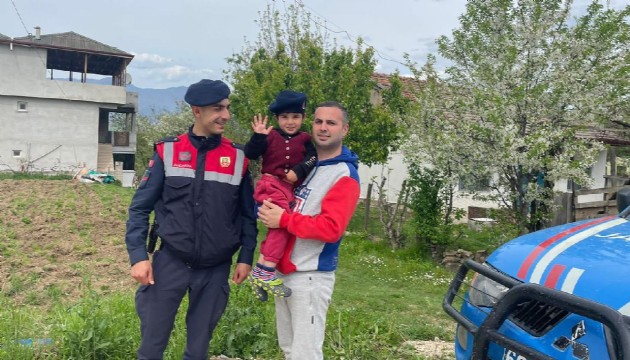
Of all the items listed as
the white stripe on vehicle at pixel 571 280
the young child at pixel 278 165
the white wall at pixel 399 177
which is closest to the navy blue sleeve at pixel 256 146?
the young child at pixel 278 165

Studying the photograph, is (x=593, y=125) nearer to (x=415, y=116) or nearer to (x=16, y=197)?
(x=415, y=116)

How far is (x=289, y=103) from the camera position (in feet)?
10.3

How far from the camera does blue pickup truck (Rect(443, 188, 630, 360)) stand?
2.00 meters

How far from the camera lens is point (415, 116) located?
1120cm

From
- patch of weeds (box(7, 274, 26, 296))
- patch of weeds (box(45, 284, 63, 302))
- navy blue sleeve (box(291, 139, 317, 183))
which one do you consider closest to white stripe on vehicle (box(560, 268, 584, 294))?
navy blue sleeve (box(291, 139, 317, 183))

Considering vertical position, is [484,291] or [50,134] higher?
[50,134]

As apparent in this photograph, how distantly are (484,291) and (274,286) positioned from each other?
1091mm

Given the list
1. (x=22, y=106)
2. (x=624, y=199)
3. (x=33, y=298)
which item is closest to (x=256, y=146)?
(x=624, y=199)

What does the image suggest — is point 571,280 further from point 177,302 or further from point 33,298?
point 33,298

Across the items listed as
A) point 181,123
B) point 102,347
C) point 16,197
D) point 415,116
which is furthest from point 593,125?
point 181,123

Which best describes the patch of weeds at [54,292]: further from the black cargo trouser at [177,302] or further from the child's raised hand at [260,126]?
the child's raised hand at [260,126]

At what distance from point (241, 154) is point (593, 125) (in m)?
8.59

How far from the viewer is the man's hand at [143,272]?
2.99 meters

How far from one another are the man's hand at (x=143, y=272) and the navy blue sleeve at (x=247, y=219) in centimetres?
56
